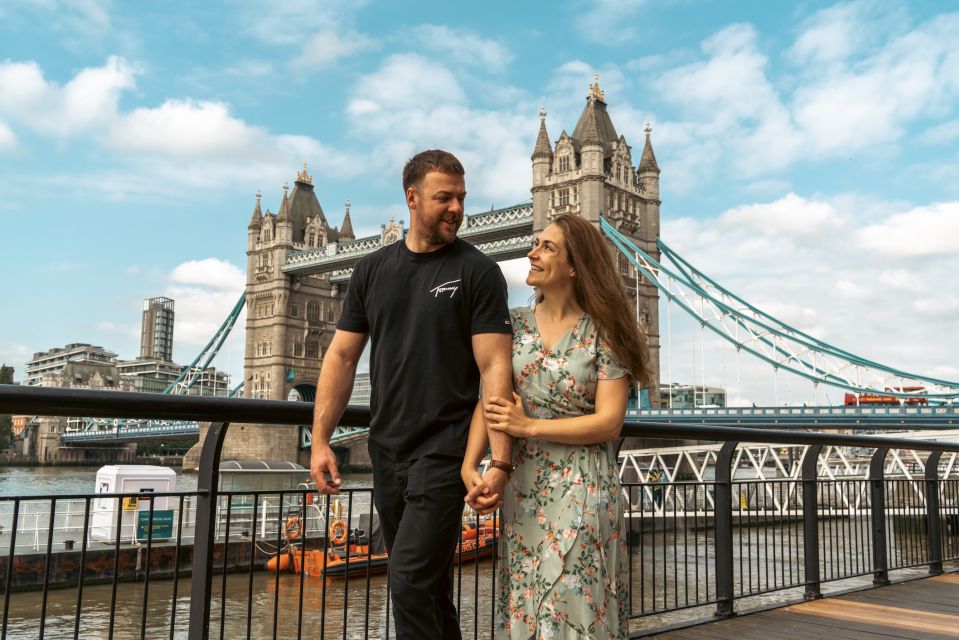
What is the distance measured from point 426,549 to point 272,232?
59319mm

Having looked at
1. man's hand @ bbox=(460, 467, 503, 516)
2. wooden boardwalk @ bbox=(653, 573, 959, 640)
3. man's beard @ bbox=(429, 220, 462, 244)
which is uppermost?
man's beard @ bbox=(429, 220, 462, 244)

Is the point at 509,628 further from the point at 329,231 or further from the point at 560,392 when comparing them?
the point at 329,231

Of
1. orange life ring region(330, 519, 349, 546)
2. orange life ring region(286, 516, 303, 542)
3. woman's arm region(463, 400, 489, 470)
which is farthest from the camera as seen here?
orange life ring region(330, 519, 349, 546)

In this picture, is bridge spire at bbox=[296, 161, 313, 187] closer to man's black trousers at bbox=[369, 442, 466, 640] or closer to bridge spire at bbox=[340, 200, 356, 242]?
bridge spire at bbox=[340, 200, 356, 242]

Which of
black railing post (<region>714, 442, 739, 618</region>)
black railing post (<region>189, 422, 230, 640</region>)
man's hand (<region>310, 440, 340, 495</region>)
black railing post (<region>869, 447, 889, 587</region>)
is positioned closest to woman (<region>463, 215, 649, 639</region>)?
man's hand (<region>310, 440, 340, 495</region>)

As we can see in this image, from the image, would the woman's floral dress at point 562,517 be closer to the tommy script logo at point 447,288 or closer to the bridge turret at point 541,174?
the tommy script logo at point 447,288

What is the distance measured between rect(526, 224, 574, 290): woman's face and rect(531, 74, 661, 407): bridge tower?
38.0m

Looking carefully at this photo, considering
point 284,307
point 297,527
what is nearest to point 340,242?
point 284,307

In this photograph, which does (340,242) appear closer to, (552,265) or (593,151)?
(593,151)

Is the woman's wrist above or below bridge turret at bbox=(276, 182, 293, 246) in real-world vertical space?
below

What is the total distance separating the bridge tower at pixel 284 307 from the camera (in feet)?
185

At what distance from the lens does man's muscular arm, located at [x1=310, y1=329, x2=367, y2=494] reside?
2.14 meters

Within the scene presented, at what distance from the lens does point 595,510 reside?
1.95 m

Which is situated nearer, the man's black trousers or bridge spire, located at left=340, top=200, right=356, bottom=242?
the man's black trousers
